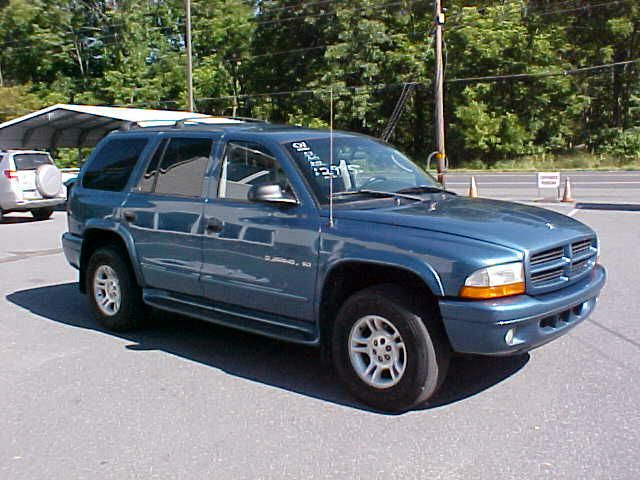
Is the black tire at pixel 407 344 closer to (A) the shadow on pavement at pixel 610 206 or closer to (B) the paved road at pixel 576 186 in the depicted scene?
→ (A) the shadow on pavement at pixel 610 206

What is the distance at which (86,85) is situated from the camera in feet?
163

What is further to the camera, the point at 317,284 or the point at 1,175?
the point at 1,175

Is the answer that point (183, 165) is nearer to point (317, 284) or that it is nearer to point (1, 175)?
point (317, 284)

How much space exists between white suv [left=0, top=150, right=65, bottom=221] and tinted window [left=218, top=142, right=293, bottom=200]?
500 inches

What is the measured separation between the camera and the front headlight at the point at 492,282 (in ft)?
14.0

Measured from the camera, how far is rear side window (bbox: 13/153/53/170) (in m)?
17.2

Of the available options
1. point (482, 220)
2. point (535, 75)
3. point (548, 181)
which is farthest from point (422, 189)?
point (535, 75)

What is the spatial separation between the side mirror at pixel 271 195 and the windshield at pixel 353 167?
0.65ft

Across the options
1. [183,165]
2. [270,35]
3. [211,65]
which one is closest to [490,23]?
[270,35]

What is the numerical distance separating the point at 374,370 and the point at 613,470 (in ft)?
5.08

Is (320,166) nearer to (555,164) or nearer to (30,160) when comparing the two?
(30,160)

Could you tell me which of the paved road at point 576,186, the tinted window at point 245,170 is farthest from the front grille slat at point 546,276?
the paved road at point 576,186

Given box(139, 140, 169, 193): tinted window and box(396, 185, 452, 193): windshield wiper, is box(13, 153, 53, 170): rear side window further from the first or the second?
box(396, 185, 452, 193): windshield wiper

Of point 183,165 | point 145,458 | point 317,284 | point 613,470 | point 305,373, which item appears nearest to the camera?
point 613,470
